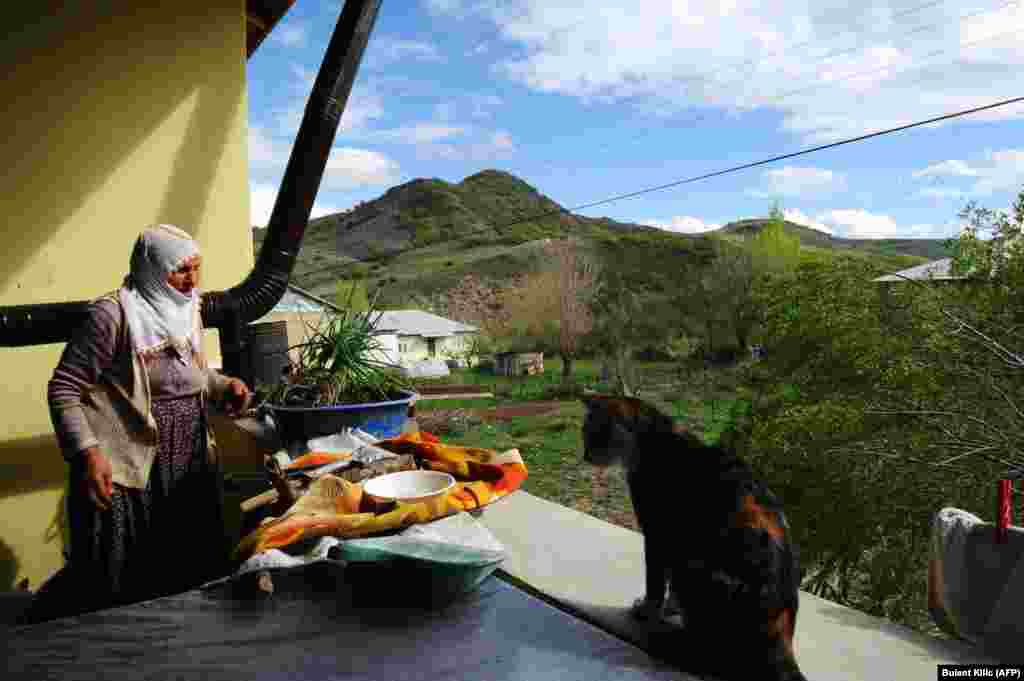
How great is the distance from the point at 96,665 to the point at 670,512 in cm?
111

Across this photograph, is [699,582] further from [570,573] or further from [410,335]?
[410,335]

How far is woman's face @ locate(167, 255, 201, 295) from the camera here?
194cm

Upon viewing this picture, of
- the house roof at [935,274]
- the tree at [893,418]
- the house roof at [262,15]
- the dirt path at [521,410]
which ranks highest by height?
the house roof at [262,15]

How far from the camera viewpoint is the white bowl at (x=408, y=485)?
5.75 ft

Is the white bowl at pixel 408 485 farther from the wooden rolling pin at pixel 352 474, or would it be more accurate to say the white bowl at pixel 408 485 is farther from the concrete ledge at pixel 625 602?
the concrete ledge at pixel 625 602

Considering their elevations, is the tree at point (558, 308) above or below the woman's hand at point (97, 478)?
above

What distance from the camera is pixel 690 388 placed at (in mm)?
22672

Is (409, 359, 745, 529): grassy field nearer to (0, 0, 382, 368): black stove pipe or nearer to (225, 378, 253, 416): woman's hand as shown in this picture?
(0, 0, 382, 368): black stove pipe

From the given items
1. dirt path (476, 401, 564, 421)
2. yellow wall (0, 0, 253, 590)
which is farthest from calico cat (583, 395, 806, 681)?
dirt path (476, 401, 564, 421)

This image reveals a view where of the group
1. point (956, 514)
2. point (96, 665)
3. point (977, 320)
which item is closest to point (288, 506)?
point (96, 665)

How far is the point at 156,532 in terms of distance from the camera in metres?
2.02

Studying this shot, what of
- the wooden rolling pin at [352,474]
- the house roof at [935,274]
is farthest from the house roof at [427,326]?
the wooden rolling pin at [352,474]

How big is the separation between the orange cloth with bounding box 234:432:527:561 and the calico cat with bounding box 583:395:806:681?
2.01ft

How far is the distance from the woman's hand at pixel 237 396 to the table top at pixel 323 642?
3.02 feet
